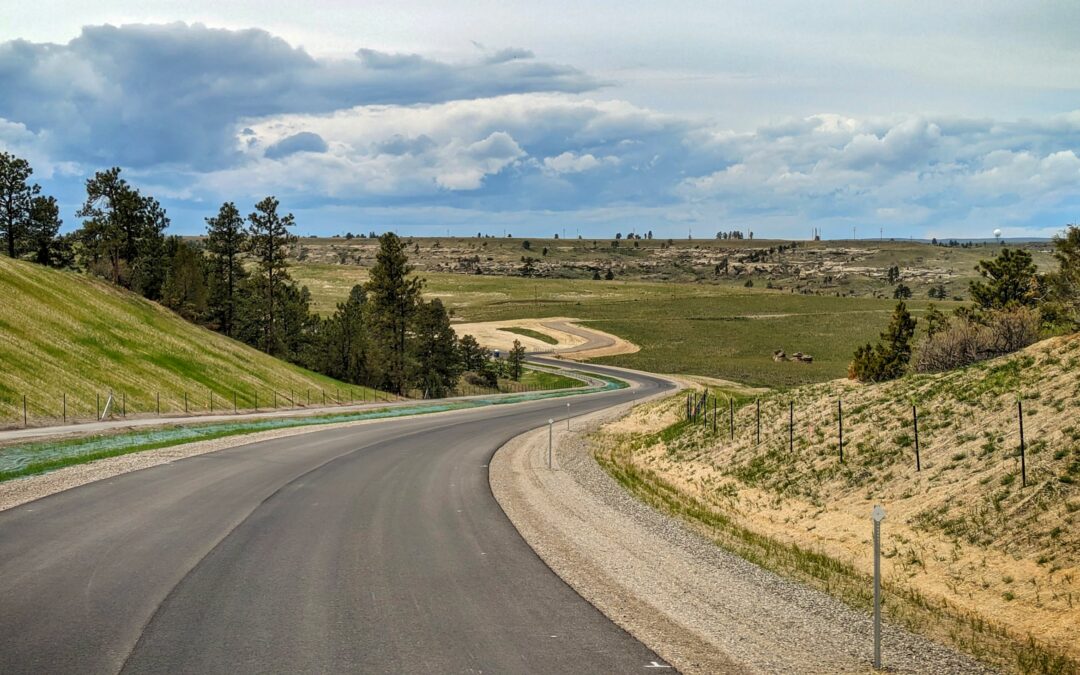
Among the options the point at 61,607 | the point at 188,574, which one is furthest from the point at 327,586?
the point at 61,607

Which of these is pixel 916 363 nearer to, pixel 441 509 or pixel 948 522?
pixel 948 522

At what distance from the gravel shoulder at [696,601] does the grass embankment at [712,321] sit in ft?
218

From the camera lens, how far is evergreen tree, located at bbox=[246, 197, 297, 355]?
7969 centimetres

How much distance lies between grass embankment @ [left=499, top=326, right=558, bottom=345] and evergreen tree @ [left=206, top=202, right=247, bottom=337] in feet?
177

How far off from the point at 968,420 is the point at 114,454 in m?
24.7

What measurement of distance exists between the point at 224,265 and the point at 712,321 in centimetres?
8148

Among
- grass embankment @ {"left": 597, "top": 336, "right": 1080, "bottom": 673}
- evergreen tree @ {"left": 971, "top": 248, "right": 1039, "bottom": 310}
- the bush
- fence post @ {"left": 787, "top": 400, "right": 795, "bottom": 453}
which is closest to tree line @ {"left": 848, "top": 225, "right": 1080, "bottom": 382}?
the bush

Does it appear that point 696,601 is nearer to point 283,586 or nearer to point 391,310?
point 283,586

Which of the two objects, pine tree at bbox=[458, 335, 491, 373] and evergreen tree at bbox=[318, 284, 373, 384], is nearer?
evergreen tree at bbox=[318, 284, 373, 384]

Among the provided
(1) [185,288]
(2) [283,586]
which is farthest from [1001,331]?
(1) [185,288]

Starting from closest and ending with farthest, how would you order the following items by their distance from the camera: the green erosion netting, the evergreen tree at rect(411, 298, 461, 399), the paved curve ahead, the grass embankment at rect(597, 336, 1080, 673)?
the paved curve ahead → the grass embankment at rect(597, 336, 1080, 673) → the green erosion netting → the evergreen tree at rect(411, 298, 461, 399)

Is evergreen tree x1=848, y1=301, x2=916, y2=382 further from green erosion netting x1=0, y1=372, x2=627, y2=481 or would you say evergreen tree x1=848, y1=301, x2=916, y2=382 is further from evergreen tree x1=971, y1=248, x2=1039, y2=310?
green erosion netting x1=0, y1=372, x2=627, y2=481

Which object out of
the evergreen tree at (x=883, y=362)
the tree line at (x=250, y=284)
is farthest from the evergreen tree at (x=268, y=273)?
the evergreen tree at (x=883, y=362)

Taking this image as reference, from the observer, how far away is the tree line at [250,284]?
77312mm
